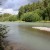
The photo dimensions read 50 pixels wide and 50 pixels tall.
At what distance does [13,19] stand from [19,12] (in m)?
7.29

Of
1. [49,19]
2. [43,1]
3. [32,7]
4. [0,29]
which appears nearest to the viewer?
[0,29]

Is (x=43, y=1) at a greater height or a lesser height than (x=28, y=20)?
greater

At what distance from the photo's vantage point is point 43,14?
11238 cm

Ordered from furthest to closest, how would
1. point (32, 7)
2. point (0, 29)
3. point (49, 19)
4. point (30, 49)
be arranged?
point (32, 7) → point (49, 19) → point (30, 49) → point (0, 29)

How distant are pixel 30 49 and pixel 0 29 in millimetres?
3111

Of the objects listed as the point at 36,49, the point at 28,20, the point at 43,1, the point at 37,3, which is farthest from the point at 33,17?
the point at 36,49

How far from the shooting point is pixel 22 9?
146 metres

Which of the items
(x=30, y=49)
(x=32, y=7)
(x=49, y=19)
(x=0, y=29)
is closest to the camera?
(x=0, y=29)

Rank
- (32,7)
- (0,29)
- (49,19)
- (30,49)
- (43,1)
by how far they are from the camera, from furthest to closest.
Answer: (32,7)
(43,1)
(49,19)
(30,49)
(0,29)

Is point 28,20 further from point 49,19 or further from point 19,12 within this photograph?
point 19,12

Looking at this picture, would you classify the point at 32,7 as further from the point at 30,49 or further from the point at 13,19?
the point at 30,49

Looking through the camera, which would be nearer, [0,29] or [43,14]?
[0,29]

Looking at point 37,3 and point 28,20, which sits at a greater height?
point 37,3

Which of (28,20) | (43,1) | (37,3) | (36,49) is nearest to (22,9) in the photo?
(37,3)
